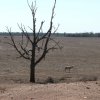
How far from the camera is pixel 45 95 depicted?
12.1m

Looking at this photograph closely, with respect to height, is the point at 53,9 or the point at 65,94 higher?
the point at 53,9

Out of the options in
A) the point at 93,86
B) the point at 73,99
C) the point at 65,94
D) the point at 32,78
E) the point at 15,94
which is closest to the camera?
the point at 73,99

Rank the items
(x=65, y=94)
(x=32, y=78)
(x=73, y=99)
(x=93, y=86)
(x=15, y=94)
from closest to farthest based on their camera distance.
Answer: (x=73, y=99) → (x=65, y=94) → (x=15, y=94) → (x=93, y=86) → (x=32, y=78)

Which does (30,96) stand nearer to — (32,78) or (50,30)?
(32,78)

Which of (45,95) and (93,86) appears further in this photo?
(93,86)

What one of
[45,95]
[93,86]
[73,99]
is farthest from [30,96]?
[93,86]

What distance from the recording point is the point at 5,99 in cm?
1224

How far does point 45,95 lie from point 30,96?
1.60 feet

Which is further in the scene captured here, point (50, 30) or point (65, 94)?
point (50, 30)

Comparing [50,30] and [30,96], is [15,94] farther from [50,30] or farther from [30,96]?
[50,30]

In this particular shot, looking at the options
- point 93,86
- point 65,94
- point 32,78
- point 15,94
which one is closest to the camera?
point 65,94

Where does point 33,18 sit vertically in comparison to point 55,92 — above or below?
above

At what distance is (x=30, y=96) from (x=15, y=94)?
0.89 meters

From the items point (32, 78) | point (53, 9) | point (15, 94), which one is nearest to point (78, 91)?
point (15, 94)
